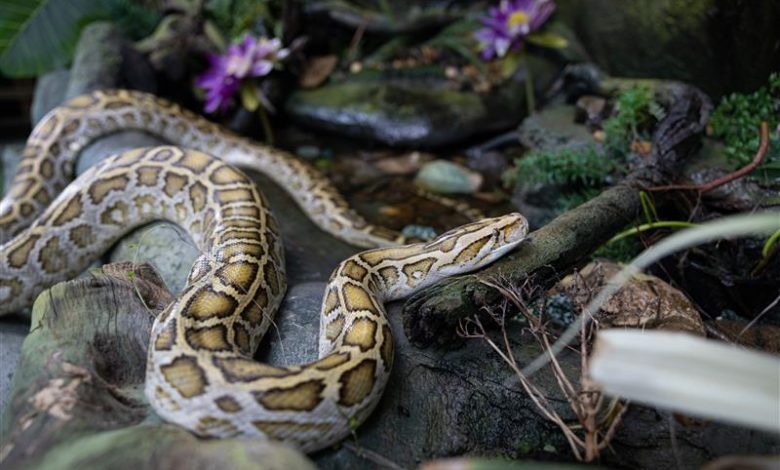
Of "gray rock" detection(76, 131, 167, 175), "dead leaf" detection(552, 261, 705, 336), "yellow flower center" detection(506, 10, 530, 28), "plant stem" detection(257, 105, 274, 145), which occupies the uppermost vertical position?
"yellow flower center" detection(506, 10, 530, 28)

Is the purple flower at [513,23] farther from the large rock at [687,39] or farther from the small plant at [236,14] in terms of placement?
the small plant at [236,14]

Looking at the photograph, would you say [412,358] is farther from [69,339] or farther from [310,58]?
[310,58]

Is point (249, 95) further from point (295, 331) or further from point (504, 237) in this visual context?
point (504, 237)

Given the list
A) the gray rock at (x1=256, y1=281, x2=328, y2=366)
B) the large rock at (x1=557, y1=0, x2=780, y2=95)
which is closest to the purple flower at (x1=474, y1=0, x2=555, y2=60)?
the large rock at (x1=557, y1=0, x2=780, y2=95)

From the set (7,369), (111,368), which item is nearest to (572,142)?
(111,368)

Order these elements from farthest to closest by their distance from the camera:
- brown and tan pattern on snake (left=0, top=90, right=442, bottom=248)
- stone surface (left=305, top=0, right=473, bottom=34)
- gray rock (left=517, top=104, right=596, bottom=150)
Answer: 1. stone surface (left=305, top=0, right=473, bottom=34)
2. gray rock (left=517, top=104, right=596, bottom=150)
3. brown and tan pattern on snake (left=0, top=90, right=442, bottom=248)

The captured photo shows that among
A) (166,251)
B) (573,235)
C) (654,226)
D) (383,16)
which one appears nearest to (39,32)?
(383,16)

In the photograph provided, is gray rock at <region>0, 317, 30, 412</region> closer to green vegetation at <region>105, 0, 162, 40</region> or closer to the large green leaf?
the large green leaf
